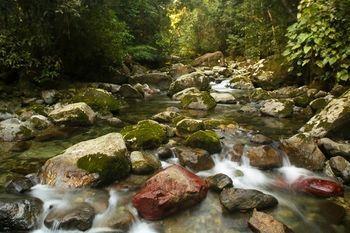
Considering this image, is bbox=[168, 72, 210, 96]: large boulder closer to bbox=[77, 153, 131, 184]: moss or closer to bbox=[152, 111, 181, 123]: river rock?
bbox=[152, 111, 181, 123]: river rock

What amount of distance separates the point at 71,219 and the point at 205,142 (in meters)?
2.74

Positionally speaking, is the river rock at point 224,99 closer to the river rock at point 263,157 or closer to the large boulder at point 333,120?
the large boulder at point 333,120

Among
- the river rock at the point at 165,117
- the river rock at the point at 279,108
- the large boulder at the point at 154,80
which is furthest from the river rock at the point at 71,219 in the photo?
the large boulder at the point at 154,80

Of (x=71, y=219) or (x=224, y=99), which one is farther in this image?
(x=224, y=99)

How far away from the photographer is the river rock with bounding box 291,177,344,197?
476cm

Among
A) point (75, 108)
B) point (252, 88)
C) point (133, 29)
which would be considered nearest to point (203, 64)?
point (133, 29)

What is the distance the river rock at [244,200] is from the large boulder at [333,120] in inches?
96.2

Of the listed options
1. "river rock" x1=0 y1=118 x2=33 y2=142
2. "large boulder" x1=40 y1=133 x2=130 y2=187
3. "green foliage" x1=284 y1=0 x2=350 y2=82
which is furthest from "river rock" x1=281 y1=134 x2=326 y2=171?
"river rock" x1=0 y1=118 x2=33 y2=142

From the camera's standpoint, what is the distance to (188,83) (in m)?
13.2

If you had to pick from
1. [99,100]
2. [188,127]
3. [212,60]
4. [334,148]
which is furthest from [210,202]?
[212,60]

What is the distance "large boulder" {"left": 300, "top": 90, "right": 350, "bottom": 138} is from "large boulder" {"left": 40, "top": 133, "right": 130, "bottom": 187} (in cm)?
351

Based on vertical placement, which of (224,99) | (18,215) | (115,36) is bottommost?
(18,215)

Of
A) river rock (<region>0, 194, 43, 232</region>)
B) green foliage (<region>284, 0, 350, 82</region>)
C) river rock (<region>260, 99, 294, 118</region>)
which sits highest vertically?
green foliage (<region>284, 0, 350, 82</region>)

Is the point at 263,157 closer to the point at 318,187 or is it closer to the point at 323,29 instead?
the point at 318,187
